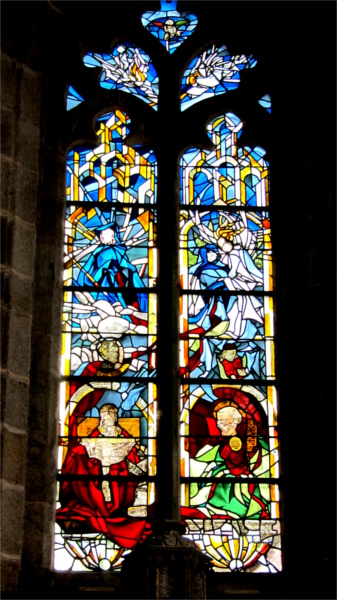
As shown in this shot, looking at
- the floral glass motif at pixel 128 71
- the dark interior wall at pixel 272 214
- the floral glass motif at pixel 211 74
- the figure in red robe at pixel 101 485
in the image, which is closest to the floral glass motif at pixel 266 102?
the dark interior wall at pixel 272 214

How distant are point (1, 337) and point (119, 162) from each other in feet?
5.97

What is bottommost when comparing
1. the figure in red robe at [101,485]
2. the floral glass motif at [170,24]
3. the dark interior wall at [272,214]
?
the figure in red robe at [101,485]

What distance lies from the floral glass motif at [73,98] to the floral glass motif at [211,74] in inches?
27.8

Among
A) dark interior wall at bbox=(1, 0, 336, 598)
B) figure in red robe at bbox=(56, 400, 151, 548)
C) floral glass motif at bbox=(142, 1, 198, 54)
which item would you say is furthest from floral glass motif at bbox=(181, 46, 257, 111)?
figure in red robe at bbox=(56, 400, 151, 548)

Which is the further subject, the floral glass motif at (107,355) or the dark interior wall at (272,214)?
the floral glass motif at (107,355)

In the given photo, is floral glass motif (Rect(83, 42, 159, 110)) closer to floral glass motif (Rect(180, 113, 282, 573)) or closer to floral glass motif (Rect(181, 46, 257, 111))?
floral glass motif (Rect(181, 46, 257, 111))

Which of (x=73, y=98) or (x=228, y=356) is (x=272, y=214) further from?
(x=73, y=98)

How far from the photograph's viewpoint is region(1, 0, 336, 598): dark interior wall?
9930 millimetres

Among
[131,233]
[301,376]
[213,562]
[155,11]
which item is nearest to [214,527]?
[213,562]

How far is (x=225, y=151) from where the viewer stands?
37.8ft

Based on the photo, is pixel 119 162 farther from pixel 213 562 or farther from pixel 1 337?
pixel 213 562

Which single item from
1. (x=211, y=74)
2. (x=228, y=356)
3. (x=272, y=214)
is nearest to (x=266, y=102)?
(x=211, y=74)

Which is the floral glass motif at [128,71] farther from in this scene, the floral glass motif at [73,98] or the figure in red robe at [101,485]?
the figure in red robe at [101,485]

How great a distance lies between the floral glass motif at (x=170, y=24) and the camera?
12.0 metres
